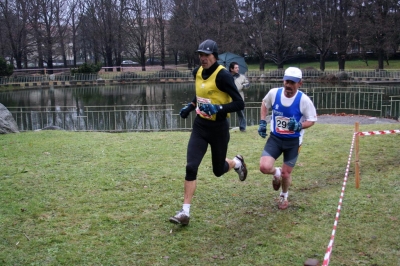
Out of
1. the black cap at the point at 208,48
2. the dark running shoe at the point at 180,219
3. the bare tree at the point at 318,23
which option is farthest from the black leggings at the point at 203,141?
the bare tree at the point at 318,23

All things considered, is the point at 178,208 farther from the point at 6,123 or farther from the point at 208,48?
the point at 6,123

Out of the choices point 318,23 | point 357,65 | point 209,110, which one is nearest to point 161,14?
point 318,23

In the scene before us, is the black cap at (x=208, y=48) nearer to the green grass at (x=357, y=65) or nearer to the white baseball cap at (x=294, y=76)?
the white baseball cap at (x=294, y=76)

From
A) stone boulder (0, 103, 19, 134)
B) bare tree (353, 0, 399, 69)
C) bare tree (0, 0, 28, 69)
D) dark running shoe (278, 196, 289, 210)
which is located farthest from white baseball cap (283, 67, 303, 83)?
bare tree (0, 0, 28, 69)

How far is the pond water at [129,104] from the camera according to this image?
18875mm

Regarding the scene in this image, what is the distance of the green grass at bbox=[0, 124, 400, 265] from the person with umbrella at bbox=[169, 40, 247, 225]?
0.49 meters

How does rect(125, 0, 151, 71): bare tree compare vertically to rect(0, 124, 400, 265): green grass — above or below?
above

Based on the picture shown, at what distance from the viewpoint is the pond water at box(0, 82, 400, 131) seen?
743 inches

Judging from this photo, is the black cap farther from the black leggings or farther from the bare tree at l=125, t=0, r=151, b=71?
the bare tree at l=125, t=0, r=151, b=71

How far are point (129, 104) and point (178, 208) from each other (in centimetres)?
2419

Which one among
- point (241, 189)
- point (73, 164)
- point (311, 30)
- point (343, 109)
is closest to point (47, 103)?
point (343, 109)

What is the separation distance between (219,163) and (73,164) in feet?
11.9

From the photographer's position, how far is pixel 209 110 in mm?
4801

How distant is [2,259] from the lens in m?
4.13
